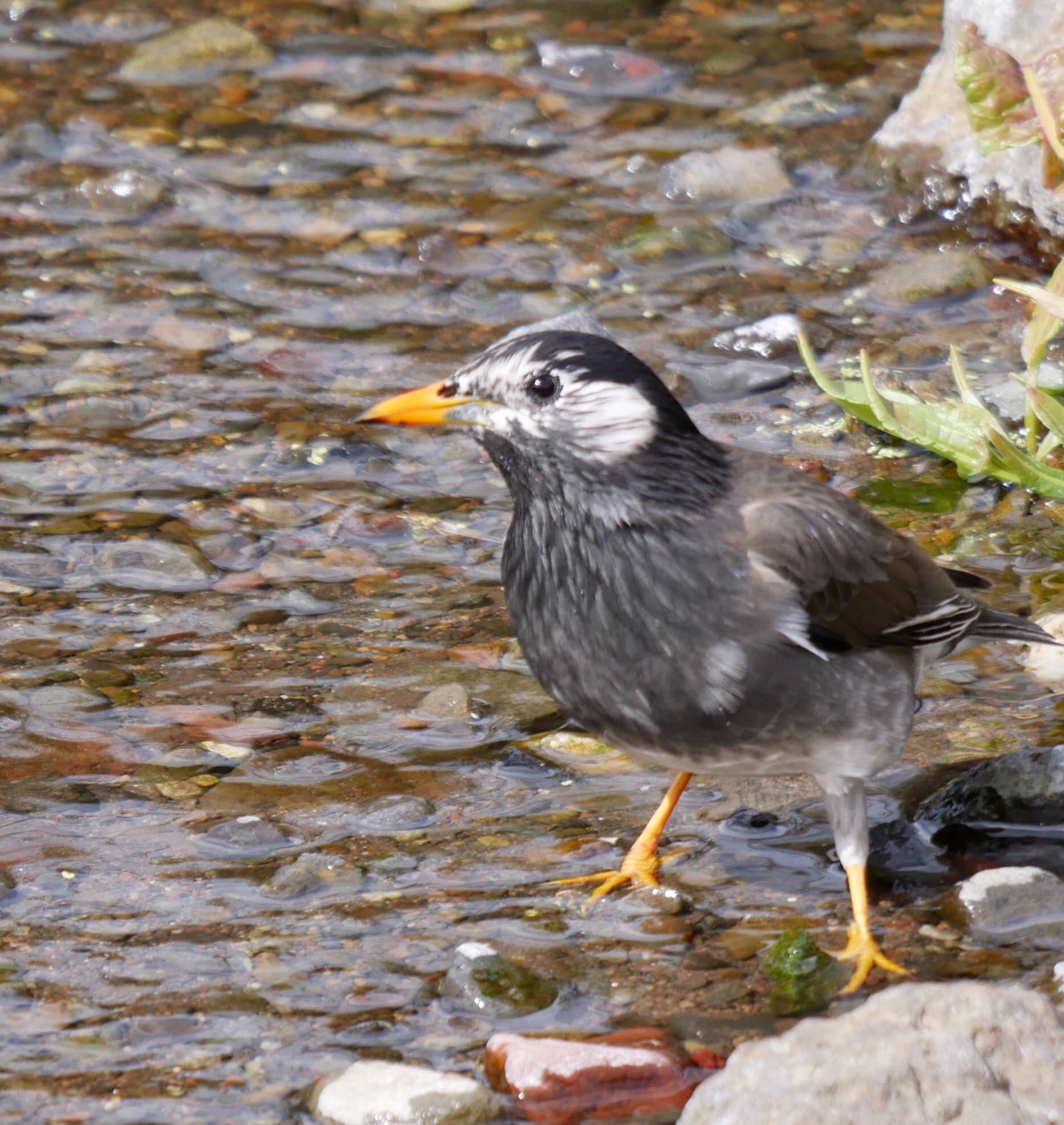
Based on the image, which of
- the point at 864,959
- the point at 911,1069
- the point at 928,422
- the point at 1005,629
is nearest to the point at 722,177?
the point at 928,422

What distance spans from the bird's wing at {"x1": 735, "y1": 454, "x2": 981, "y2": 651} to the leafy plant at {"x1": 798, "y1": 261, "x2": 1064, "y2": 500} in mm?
910

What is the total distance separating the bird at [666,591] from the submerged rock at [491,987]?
55 cm

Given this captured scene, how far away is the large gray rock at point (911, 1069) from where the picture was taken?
3.41 metres

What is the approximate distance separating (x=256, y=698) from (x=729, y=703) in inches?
75.6

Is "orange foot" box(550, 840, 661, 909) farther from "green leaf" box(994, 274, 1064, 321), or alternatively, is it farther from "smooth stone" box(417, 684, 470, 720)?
"green leaf" box(994, 274, 1064, 321)

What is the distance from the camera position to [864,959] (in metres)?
4.58

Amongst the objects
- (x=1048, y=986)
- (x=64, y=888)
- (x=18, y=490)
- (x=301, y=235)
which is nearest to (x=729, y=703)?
(x=1048, y=986)

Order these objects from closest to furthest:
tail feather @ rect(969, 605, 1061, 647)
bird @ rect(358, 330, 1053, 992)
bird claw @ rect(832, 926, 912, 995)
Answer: bird claw @ rect(832, 926, 912, 995)
bird @ rect(358, 330, 1053, 992)
tail feather @ rect(969, 605, 1061, 647)

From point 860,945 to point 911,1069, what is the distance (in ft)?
3.94

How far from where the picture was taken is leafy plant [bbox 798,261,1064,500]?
6066 millimetres

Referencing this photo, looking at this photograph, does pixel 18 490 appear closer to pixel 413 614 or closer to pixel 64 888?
pixel 413 614

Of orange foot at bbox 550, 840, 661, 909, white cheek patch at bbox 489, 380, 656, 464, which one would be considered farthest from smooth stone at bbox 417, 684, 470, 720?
white cheek patch at bbox 489, 380, 656, 464

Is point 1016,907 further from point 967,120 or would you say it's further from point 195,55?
point 195,55

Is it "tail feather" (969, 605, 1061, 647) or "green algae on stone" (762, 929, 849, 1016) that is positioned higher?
"tail feather" (969, 605, 1061, 647)
